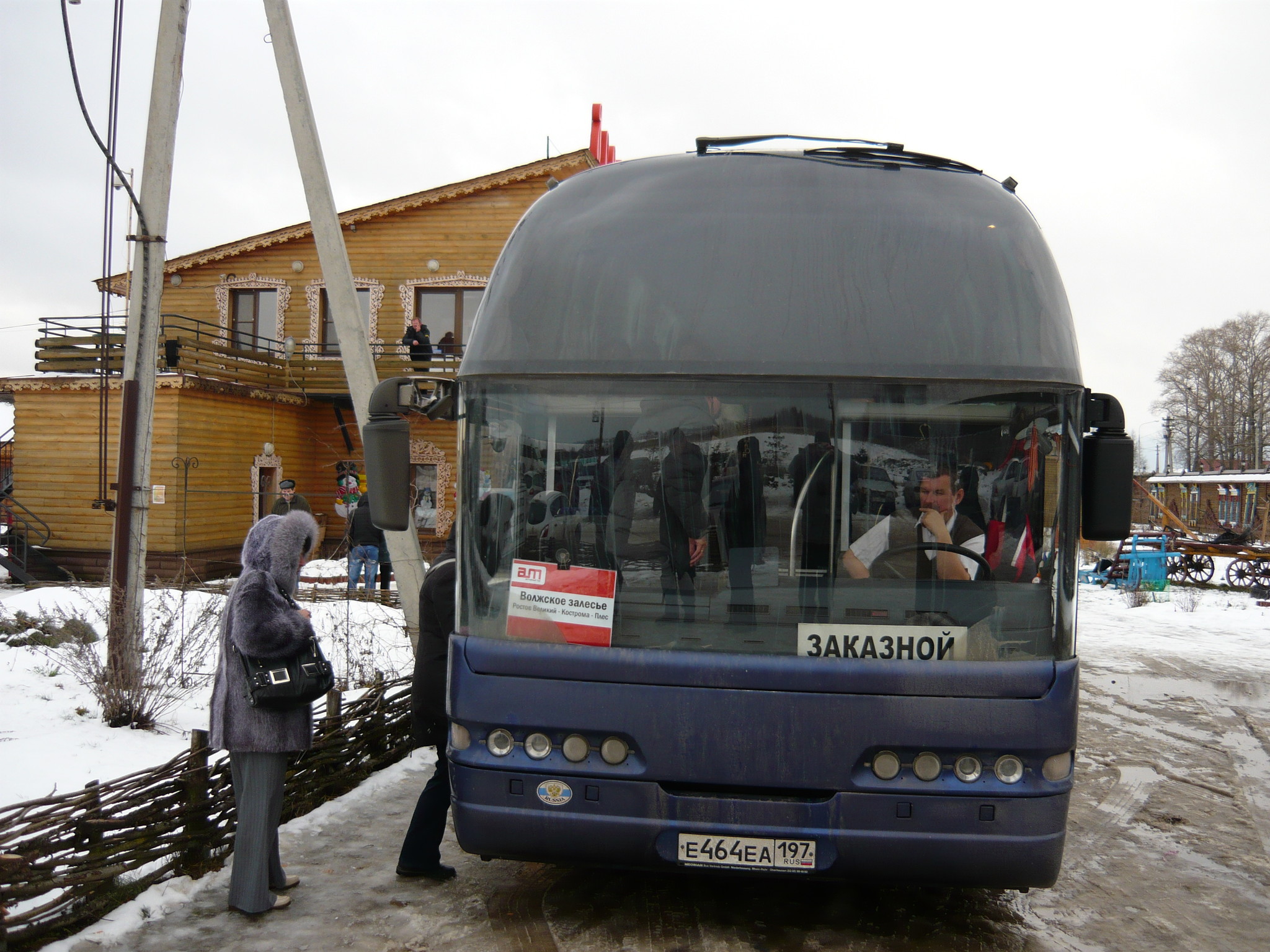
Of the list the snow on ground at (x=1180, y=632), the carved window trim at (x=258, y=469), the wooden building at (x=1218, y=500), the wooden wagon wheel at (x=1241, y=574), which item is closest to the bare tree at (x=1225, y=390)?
the wooden building at (x=1218, y=500)

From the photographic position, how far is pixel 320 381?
2462 cm

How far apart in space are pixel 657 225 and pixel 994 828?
8.66ft

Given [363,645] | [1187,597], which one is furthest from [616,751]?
[1187,597]

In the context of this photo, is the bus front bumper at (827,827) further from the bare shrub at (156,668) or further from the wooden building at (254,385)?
the wooden building at (254,385)

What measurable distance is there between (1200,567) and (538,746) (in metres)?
24.7

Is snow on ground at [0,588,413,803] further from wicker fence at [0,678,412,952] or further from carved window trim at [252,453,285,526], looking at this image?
carved window trim at [252,453,285,526]

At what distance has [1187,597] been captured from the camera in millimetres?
20719

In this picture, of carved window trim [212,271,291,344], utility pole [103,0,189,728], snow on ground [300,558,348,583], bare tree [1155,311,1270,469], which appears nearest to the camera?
utility pole [103,0,189,728]

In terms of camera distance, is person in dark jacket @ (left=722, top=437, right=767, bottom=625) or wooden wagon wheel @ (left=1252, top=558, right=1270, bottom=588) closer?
person in dark jacket @ (left=722, top=437, right=767, bottom=625)

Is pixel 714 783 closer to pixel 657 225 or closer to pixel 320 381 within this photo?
pixel 657 225

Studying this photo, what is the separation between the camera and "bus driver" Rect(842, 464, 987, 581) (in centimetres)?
390

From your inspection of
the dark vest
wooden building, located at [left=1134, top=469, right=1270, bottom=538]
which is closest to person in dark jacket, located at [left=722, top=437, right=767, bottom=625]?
the dark vest

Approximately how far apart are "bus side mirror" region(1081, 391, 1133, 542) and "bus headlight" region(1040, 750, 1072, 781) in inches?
33.4

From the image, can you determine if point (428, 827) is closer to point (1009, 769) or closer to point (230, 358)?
point (1009, 769)
